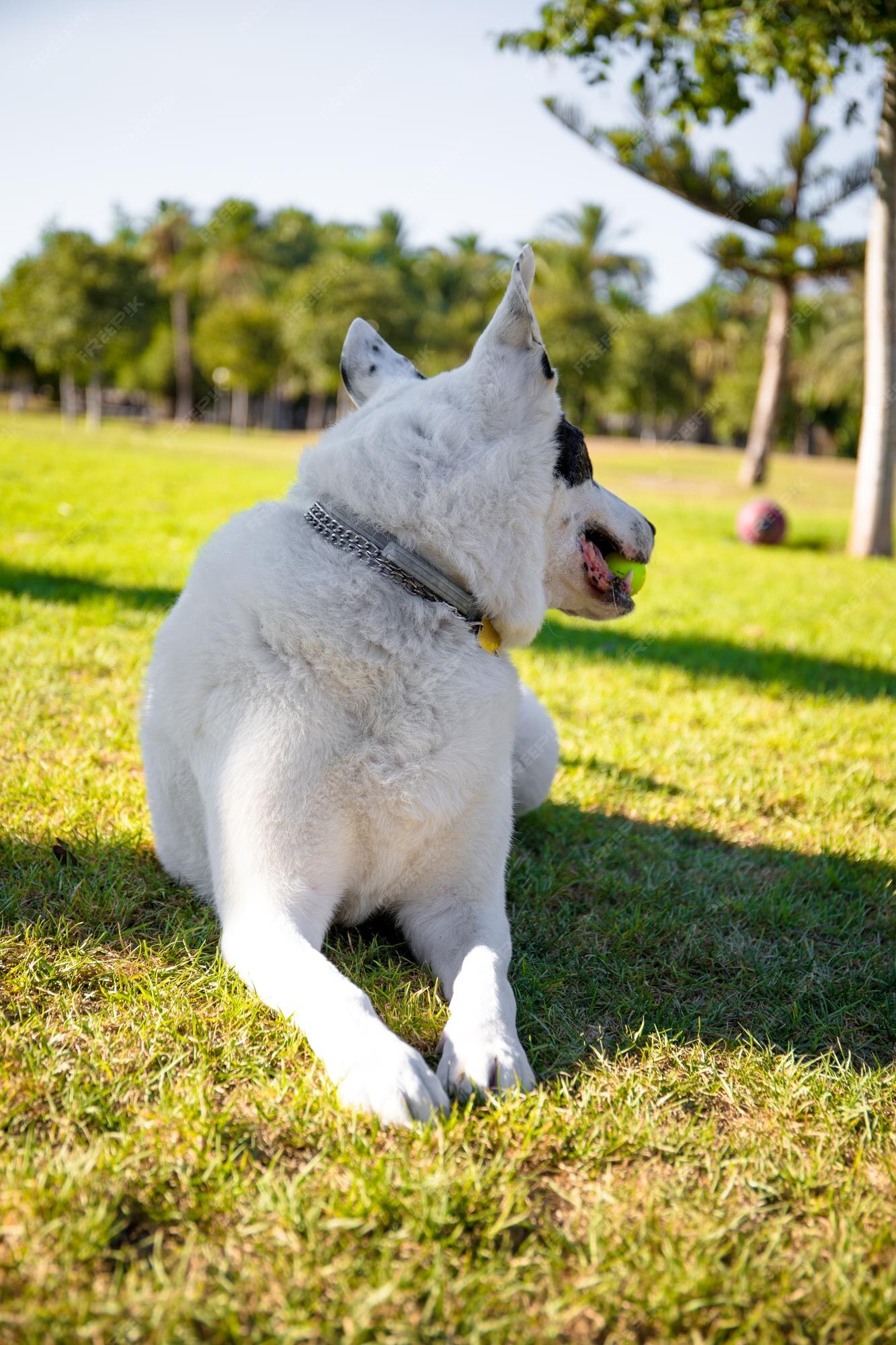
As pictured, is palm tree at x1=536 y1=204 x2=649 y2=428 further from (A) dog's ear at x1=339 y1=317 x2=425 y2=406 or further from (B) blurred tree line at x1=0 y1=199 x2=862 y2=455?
(A) dog's ear at x1=339 y1=317 x2=425 y2=406

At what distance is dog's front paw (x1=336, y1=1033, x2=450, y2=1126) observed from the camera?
5.76 ft

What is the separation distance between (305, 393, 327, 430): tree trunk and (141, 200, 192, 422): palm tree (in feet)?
27.2

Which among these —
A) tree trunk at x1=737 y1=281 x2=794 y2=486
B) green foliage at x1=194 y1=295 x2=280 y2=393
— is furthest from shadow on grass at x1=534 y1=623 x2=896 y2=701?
green foliage at x1=194 y1=295 x2=280 y2=393

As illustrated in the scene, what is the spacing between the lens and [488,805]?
2.36m

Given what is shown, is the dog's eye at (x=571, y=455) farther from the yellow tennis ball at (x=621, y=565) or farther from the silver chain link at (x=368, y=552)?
the silver chain link at (x=368, y=552)

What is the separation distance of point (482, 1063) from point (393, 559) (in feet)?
3.93

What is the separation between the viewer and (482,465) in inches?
91.3

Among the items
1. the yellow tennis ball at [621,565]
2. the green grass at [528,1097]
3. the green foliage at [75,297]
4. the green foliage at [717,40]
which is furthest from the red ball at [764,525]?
the green foliage at [75,297]

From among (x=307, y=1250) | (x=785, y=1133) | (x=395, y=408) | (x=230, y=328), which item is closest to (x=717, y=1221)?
(x=785, y=1133)

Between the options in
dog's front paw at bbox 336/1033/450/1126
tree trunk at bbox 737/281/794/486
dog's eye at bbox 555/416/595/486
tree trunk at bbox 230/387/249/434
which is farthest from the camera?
tree trunk at bbox 230/387/249/434

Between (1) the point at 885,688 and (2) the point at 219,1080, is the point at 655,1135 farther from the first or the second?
(1) the point at 885,688

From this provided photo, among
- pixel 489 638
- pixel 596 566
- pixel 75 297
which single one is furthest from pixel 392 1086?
pixel 75 297

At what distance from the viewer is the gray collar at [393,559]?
2.28 m

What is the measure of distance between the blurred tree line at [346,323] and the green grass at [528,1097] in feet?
109
